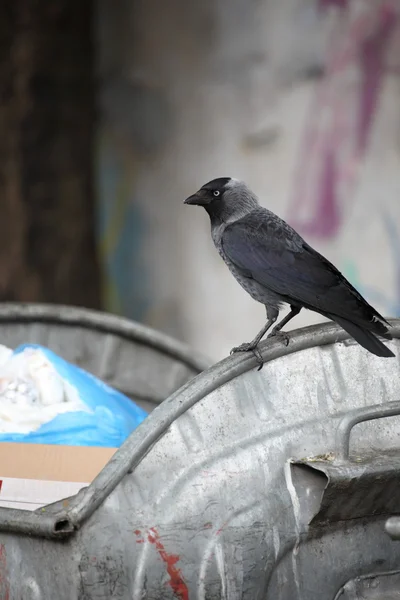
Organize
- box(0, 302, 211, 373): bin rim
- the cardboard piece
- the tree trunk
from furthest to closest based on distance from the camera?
the tree trunk
box(0, 302, 211, 373): bin rim
the cardboard piece

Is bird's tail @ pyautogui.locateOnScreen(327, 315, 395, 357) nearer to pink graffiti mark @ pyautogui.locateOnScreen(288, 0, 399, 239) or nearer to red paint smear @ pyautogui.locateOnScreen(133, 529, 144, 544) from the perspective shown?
A: red paint smear @ pyautogui.locateOnScreen(133, 529, 144, 544)

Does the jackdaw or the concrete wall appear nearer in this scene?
the jackdaw

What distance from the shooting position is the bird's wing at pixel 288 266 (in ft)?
6.04

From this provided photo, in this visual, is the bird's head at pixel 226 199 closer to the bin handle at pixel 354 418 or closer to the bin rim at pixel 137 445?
the bin rim at pixel 137 445

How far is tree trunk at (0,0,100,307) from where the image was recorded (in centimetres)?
475

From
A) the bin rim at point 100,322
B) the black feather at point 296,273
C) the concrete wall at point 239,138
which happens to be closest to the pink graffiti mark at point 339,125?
the concrete wall at point 239,138

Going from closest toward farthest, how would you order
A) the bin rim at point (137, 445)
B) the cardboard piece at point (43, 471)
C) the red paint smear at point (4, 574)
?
the bin rim at point (137, 445), the red paint smear at point (4, 574), the cardboard piece at point (43, 471)

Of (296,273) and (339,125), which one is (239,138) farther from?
(296,273)

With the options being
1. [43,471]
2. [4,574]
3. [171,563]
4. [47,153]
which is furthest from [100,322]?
[47,153]

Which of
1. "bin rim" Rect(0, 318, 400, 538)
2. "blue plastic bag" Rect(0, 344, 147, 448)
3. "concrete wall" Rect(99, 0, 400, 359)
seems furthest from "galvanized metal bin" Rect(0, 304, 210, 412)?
"concrete wall" Rect(99, 0, 400, 359)

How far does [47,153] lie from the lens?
4945 mm

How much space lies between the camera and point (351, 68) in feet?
14.0

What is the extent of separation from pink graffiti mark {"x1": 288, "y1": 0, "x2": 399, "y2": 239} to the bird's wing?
228 cm

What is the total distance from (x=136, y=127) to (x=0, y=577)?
3.62 metres
